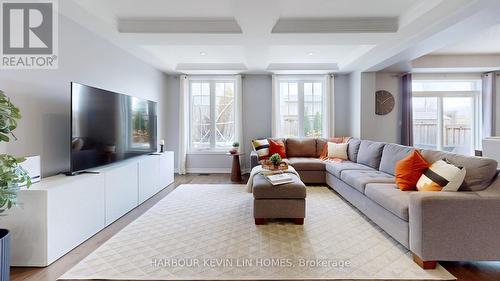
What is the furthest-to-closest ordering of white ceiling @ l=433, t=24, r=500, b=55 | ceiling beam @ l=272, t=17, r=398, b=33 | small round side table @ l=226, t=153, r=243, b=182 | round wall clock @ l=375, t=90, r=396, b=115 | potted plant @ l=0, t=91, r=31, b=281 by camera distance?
round wall clock @ l=375, t=90, r=396, b=115 → small round side table @ l=226, t=153, r=243, b=182 → white ceiling @ l=433, t=24, r=500, b=55 → ceiling beam @ l=272, t=17, r=398, b=33 → potted plant @ l=0, t=91, r=31, b=281

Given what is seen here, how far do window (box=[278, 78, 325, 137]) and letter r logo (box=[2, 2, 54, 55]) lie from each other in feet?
15.3

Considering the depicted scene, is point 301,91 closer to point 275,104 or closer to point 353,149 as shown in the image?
point 275,104

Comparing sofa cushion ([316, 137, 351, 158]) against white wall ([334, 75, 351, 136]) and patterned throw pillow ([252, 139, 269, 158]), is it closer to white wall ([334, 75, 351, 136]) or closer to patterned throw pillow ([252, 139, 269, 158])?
white wall ([334, 75, 351, 136])

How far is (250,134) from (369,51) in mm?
3190

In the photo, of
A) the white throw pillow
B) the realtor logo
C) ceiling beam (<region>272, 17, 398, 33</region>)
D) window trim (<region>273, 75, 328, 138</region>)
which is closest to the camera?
the realtor logo

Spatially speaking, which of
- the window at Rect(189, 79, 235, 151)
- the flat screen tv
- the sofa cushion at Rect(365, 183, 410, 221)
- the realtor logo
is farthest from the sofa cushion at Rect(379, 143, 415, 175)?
the realtor logo

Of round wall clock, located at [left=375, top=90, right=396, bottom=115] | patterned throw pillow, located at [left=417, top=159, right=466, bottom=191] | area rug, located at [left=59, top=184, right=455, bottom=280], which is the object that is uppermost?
round wall clock, located at [left=375, top=90, right=396, bottom=115]

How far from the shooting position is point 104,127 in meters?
3.05

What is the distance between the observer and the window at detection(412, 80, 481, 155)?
5.74m

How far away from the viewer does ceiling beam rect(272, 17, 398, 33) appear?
10.6 ft

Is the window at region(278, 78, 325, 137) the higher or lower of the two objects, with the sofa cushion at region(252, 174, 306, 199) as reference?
higher

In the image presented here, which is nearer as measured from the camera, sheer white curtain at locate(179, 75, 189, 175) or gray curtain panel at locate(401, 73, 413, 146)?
gray curtain panel at locate(401, 73, 413, 146)

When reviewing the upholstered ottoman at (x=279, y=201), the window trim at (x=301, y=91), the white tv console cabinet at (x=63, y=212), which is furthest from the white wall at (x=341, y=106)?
the white tv console cabinet at (x=63, y=212)

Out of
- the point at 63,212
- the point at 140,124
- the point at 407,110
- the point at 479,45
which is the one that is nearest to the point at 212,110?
the point at 140,124
